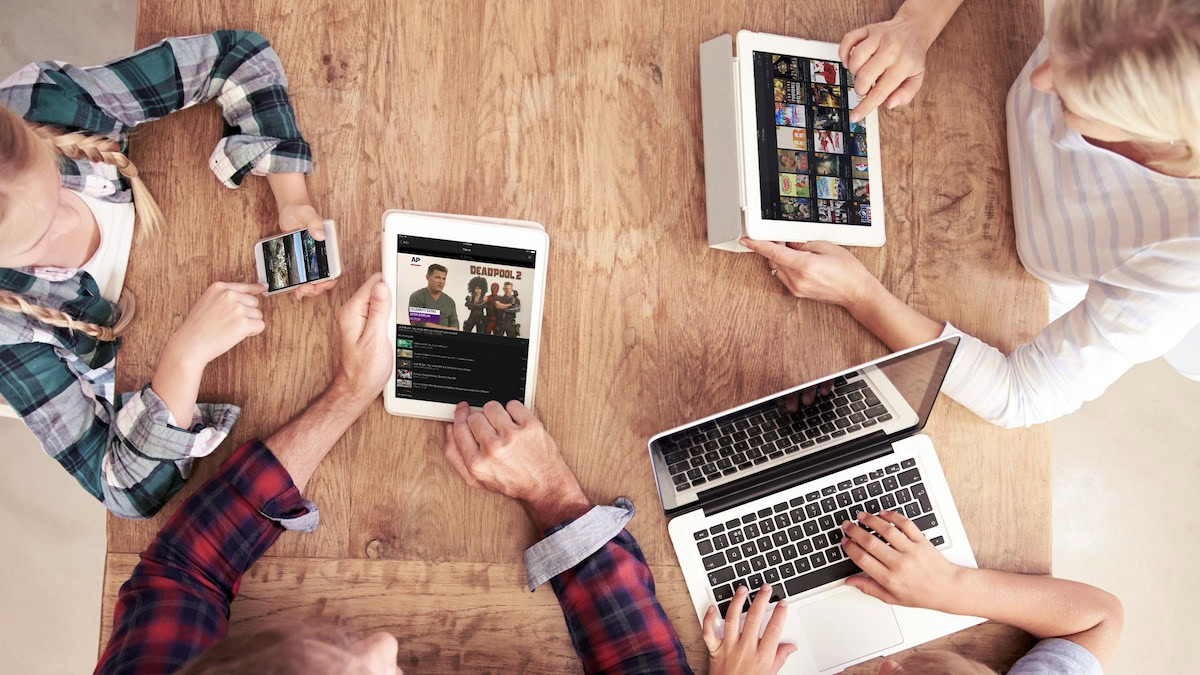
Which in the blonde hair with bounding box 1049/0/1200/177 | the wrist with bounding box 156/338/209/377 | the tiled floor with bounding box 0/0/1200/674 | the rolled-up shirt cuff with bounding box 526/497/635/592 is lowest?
the tiled floor with bounding box 0/0/1200/674

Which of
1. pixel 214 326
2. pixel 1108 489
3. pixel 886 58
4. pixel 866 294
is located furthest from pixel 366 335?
pixel 1108 489

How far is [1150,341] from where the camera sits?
0.95m

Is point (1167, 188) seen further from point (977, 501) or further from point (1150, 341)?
point (977, 501)

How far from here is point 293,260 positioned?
99cm

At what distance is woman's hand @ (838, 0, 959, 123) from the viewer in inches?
40.6

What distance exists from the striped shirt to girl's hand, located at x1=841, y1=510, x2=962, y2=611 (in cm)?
21

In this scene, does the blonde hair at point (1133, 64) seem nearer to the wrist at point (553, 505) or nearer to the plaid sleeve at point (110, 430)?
the wrist at point (553, 505)

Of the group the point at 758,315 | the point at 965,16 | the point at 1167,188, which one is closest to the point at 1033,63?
the point at 965,16

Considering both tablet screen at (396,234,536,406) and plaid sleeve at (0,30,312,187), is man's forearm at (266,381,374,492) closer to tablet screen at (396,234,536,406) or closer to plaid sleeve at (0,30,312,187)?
tablet screen at (396,234,536,406)

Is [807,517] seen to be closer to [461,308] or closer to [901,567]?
[901,567]

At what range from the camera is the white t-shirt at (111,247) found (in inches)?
39.0

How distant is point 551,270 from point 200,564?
0.57 meters

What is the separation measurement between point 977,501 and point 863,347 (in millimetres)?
264

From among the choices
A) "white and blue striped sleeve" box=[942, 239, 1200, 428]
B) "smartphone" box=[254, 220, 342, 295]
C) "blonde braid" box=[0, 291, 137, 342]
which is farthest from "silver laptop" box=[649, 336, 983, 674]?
"blonde braid" box=[0, 291, 137, 342]
